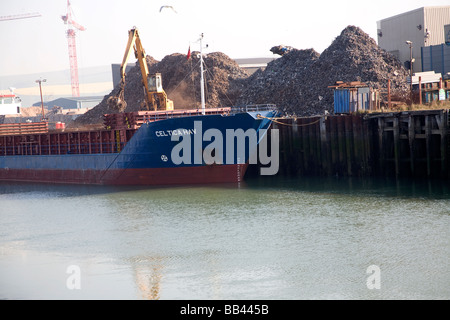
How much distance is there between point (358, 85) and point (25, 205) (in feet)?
62.1

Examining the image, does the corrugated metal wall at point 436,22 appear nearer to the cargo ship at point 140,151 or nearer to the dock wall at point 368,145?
the dock wall at point 368,145

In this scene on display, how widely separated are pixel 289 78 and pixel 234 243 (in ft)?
85.0

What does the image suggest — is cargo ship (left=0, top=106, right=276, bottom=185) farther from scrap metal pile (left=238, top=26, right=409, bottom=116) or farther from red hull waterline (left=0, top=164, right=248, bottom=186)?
scrap metal pile (left=238, top=26, right=409, bottom=116)

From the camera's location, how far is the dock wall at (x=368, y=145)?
2536cm

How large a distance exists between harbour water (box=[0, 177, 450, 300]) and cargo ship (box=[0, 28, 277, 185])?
1297 mm

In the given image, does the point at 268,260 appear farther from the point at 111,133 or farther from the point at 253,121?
the point at 111,133

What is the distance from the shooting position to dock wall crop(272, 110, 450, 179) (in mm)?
25359

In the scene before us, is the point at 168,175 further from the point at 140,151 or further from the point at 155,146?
the point at 140,151

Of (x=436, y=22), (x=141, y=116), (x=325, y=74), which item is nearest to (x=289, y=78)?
(x=325, y=74)

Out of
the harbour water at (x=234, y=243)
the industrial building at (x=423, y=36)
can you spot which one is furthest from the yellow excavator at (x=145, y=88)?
the industrial building at (x=423, y=36)

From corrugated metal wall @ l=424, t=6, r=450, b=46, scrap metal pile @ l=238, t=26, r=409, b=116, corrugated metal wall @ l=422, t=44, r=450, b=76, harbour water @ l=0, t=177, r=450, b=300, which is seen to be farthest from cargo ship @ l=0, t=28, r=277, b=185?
corrugated metal wall @ l=424, t=6, r=450, b=46

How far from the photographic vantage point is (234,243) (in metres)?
17.0

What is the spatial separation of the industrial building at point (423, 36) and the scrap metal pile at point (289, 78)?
547 centimetres
